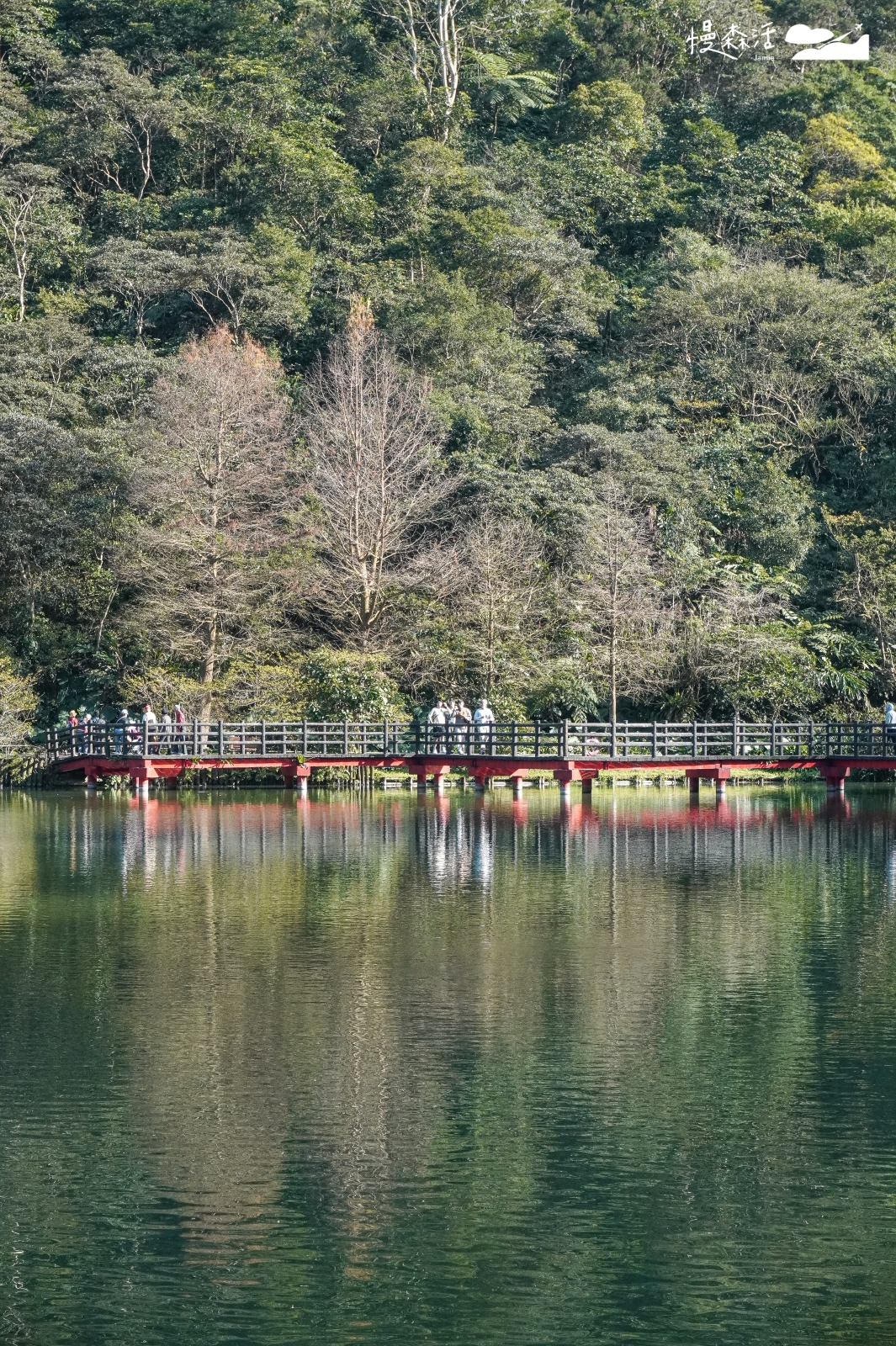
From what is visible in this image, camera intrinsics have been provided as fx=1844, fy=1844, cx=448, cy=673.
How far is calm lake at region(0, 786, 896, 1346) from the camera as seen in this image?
1230cm

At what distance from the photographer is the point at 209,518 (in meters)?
52.6

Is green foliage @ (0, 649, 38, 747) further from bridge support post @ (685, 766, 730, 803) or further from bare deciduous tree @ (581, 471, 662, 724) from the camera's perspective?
bridge support post @ (685, 766, 730, 803)

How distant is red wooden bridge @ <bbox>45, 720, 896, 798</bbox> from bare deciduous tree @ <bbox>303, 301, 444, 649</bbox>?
492 centimetres

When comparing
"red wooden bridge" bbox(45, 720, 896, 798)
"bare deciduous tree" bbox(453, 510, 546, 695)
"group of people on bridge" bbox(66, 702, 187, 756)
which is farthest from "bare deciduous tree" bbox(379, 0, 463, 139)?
"red wooden bridge" bbox(45, 720, 896, 798)

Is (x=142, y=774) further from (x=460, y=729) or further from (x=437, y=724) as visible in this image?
(x=460, y=729)

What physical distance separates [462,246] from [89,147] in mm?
16757

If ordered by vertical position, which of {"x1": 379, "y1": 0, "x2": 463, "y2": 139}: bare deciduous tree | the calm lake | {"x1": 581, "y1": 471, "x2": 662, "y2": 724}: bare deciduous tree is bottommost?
the calm lake

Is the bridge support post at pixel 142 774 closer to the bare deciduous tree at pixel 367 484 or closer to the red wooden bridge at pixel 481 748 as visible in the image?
the red wooden bridge at pixel 481 748

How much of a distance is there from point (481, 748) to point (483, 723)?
686 mm

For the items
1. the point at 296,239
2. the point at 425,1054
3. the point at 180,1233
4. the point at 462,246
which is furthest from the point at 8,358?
the point at 180,1233

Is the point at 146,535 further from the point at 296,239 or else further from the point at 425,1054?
the point at 425,1054

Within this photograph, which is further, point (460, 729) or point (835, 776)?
point (460, 729)

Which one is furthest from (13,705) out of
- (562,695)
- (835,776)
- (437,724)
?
(835,776)

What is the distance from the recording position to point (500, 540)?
54031mm
